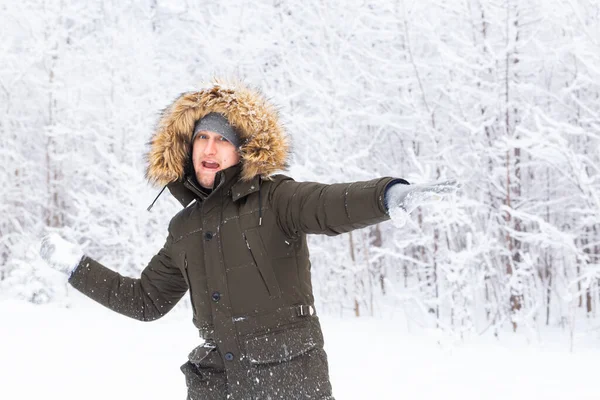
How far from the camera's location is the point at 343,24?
9.14 meters

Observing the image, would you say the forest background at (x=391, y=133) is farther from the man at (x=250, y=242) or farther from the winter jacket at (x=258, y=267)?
the winter jacket at (x=258, y=267)

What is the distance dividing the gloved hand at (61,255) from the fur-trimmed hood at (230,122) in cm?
50

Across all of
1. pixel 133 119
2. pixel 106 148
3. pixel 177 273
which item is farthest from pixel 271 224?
pixel 106 148

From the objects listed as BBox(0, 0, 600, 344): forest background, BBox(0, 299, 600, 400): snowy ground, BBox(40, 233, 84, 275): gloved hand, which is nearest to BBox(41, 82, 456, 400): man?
BBox(40, 233, 84, 275): gloved hand

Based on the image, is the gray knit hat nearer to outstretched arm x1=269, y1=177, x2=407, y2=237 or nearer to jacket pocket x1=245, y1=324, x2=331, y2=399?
outstretched arm x1=269, y1=177, x2=407, y2=237

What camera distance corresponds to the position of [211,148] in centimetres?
229

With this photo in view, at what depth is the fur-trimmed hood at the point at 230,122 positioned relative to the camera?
2.25 meters

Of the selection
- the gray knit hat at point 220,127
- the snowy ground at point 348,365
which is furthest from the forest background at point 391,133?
the gray knit hat at point 220,127

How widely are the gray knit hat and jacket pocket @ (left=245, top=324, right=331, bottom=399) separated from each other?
2.44ft

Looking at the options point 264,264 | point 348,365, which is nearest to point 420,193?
point 264,264

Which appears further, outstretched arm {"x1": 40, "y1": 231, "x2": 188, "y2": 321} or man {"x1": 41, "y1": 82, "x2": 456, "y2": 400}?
outstretched arm {"x1": 40, "y1": 231, "x2": 188, "y2": 321}

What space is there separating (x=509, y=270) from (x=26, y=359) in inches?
221

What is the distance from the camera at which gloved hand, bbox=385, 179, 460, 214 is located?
1.68 m

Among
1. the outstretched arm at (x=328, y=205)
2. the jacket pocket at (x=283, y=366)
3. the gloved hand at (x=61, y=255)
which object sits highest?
the outstretched arm at (x=328, y=205)
